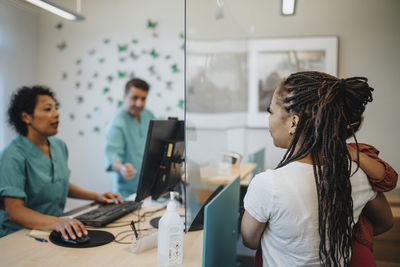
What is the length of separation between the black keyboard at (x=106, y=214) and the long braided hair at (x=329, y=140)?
0.84 m

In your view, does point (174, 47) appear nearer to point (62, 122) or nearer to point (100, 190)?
point (62, 122)

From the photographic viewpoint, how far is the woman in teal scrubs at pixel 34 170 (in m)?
1.41

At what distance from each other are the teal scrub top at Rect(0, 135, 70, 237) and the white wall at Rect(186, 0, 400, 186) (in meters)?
1.69

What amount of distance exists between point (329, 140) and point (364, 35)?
2.51 metres

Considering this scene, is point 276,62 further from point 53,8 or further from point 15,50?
point 15,50

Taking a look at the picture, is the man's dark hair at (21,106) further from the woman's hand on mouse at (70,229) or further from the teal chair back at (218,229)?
the teal chair back at (218,229)

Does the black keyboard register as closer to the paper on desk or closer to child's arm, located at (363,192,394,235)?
the paper on desk

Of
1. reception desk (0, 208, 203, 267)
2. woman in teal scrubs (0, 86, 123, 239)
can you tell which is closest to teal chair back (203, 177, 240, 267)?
reception desk (0, 208, 203, 267)

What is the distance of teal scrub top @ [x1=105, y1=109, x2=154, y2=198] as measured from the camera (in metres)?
2.71

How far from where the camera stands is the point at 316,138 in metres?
0.92

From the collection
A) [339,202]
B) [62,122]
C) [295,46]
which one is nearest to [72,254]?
[339,202]

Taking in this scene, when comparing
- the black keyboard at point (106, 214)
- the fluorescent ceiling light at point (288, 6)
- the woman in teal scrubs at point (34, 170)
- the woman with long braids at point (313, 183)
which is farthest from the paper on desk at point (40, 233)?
the fluorescent ceiling light at point (288, 6)

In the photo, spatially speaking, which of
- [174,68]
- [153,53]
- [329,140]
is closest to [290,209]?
[329,140]

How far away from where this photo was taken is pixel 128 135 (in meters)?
2.81
